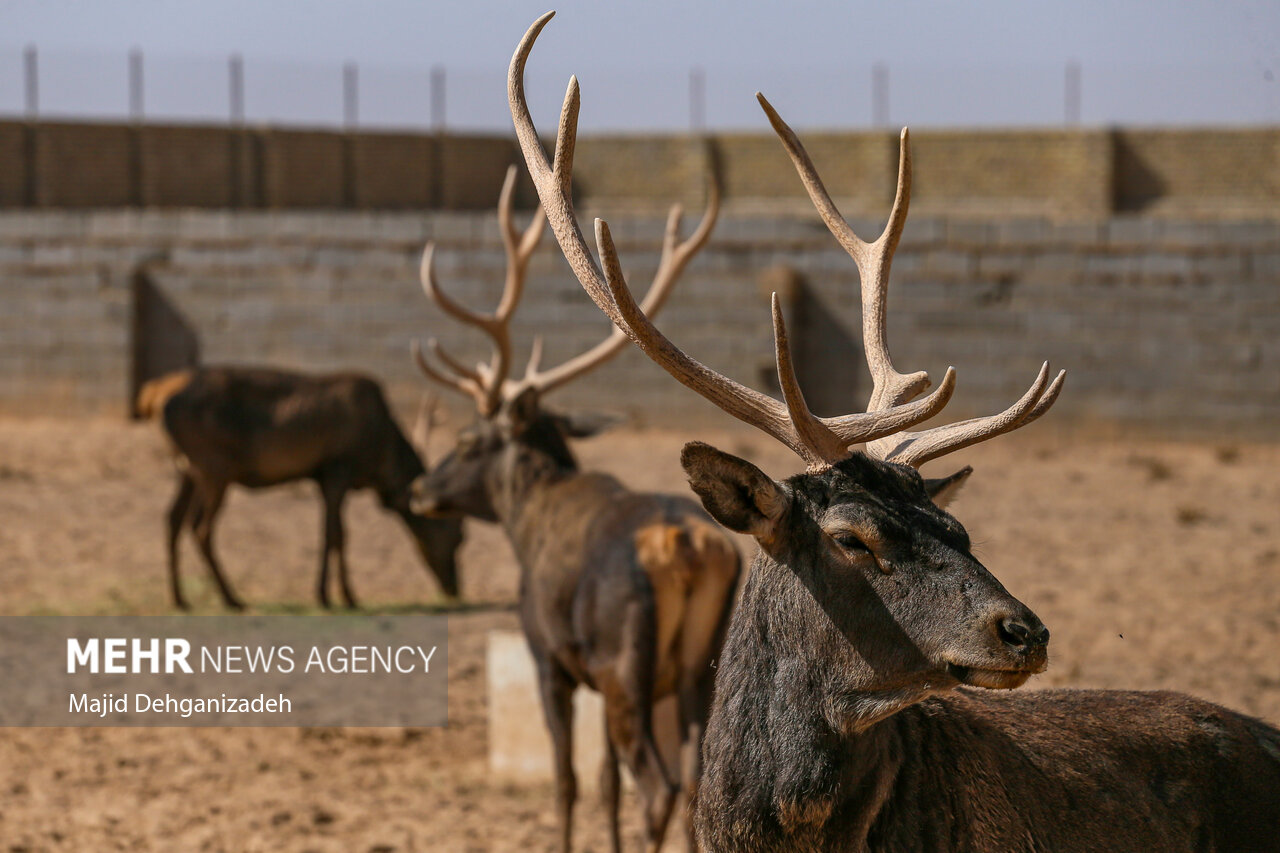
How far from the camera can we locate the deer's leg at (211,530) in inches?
405

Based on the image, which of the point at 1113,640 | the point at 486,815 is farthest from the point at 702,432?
the point at 486,815

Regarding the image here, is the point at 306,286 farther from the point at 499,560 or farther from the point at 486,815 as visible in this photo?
the point at 486,815

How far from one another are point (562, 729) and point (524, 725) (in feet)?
3.34

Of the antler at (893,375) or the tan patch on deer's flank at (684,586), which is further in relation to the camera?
the tan patch on deer's flank at (684,586)

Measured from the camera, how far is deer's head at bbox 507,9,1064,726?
2.87m

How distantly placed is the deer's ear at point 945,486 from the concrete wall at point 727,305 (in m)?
12.1

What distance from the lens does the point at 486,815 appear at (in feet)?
21.7

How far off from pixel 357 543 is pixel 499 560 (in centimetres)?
140

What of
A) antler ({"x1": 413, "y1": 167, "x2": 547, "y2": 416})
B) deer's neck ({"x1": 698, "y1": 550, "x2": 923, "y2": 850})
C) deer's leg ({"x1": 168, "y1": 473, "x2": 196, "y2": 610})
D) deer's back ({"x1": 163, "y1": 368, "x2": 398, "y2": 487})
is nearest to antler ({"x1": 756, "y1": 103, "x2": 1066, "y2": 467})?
deer's neck ({"x1": 698, "y1": 550, "x2": 923, "y2": 850})

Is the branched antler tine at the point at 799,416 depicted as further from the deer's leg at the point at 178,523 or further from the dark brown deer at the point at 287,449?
the deer's leg at the point at 178,523

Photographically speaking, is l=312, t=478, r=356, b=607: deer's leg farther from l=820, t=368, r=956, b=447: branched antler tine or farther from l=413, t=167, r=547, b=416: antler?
l=820, t=368, r=956, b=447: branched antler tine

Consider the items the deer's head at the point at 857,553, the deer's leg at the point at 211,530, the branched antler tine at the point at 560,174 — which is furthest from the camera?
the deer's leg at the point at 211,530

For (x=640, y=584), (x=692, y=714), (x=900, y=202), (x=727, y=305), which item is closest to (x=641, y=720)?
(x=692, y=714)

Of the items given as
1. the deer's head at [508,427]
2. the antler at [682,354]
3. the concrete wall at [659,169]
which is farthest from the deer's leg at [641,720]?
the concrete wall at [659,169]
